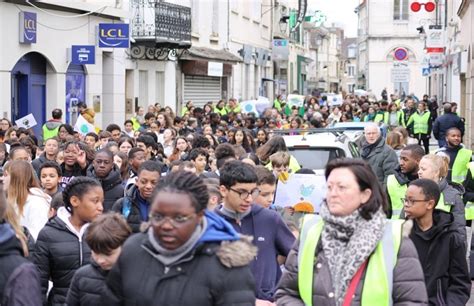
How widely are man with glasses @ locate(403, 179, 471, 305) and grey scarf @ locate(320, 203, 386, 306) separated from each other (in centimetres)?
206

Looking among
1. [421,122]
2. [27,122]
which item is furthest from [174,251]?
[421,122]

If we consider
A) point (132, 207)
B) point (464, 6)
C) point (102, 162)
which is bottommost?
point (132, 207)

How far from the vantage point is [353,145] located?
15.4 meters

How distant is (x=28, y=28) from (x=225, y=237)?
18.5 m

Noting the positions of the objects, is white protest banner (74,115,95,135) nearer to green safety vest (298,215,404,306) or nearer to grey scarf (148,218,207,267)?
green safety vest (298,215,404,306)

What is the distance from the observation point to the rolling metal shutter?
3594cm

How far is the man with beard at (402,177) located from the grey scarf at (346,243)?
4.20m

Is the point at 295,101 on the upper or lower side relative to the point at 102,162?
upper

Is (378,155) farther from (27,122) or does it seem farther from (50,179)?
(27,122)

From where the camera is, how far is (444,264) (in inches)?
261

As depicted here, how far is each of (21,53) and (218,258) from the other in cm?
1839

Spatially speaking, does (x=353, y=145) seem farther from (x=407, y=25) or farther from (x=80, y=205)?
(x=407, y=25)

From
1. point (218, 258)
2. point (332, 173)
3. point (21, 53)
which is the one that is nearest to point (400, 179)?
point (332, 173)

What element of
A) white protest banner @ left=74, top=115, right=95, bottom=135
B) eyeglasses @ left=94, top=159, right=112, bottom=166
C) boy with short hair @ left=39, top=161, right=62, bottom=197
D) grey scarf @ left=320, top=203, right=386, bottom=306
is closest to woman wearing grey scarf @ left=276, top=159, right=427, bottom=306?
grey scarf @ left=320, top=203, right=386, bottom=306
